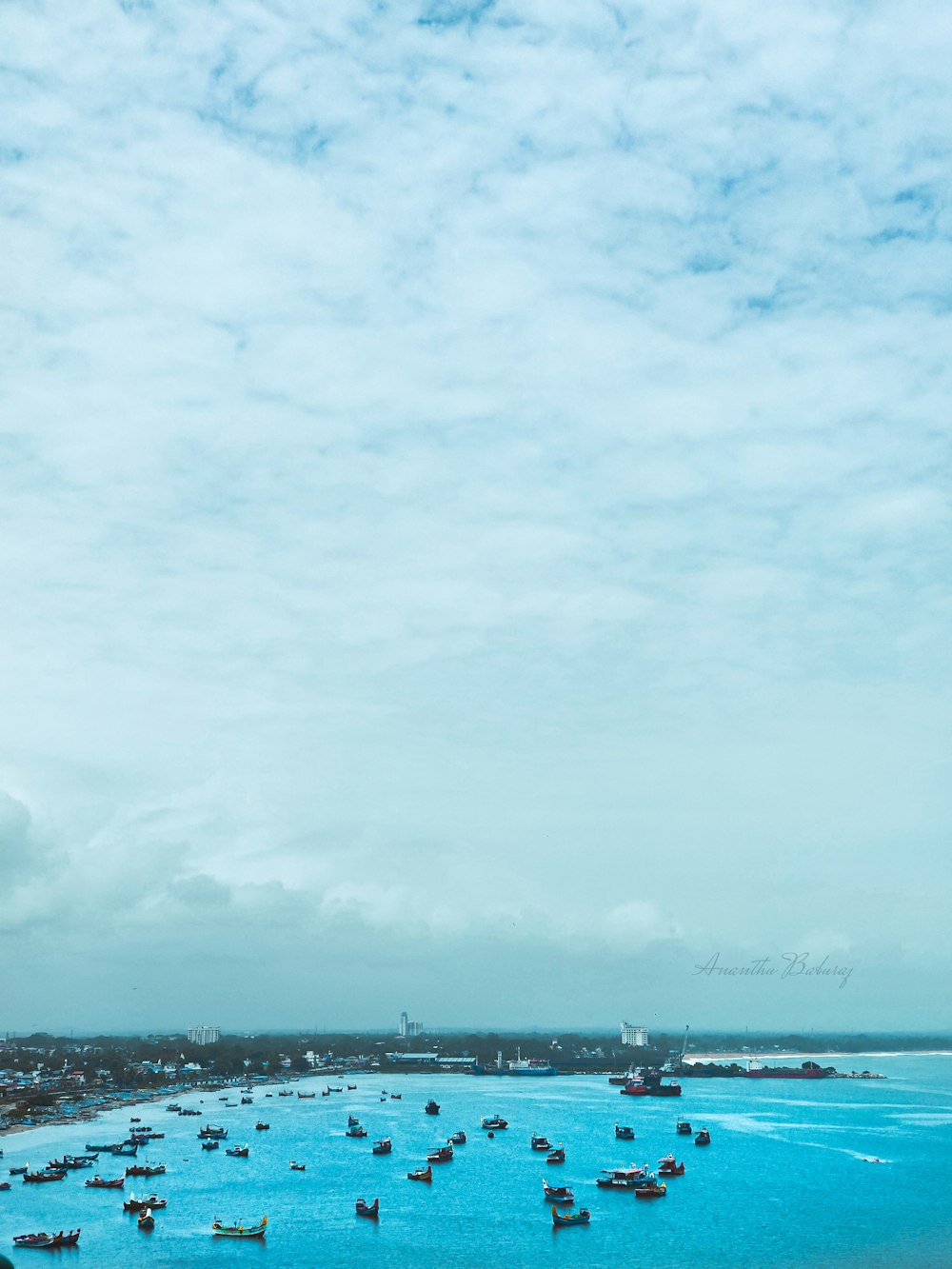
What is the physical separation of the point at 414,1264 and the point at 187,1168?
2443 centimetres

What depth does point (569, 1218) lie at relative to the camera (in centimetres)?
4178

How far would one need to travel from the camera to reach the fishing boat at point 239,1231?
3969 centimetres

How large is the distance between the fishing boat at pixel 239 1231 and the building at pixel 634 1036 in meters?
147

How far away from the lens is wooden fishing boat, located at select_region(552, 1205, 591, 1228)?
41.4m

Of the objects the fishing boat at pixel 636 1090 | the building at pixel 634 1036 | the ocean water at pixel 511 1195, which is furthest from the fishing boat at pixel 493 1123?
the building at pixel 634 1036

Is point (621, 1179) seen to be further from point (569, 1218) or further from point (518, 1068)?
point (518, 1068)

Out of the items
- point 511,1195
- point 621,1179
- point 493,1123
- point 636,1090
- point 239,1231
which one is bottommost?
point 511,1195

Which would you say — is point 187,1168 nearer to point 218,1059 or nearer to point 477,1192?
point 477,1192

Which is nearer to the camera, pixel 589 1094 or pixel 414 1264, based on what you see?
pixel 414 1264

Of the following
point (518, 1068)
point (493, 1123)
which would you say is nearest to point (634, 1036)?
point (518, 1068)

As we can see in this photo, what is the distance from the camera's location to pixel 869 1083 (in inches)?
4879

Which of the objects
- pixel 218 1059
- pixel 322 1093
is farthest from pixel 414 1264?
pixel 218 1059

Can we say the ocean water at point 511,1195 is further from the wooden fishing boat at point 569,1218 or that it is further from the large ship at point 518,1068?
the large ship at point 518,1068

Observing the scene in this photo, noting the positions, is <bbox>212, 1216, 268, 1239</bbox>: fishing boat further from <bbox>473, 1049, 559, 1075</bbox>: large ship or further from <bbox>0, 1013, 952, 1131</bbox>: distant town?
<bbox>473, 1049, 559, 1075</bbox>: large ship
